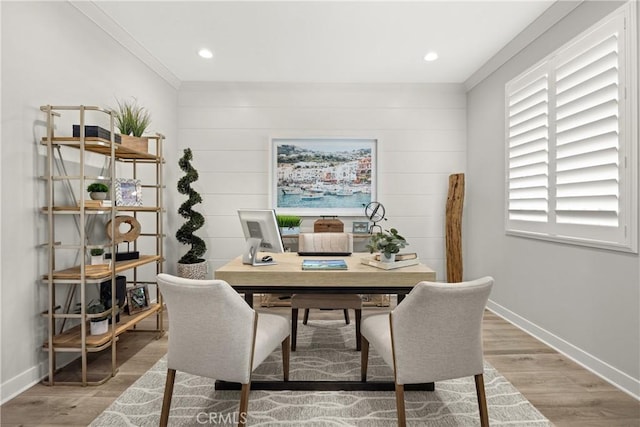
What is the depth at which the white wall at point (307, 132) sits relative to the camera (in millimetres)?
4574

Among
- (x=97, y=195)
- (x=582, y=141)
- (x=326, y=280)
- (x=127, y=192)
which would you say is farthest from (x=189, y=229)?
(x=582, y=141)

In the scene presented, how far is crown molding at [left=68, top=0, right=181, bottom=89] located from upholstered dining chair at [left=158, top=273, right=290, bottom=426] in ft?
7.78

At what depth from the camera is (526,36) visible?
3188 mm

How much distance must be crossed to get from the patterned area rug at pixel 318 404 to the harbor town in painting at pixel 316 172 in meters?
2.44

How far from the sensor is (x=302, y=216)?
459 centimetres

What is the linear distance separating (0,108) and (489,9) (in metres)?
3.43

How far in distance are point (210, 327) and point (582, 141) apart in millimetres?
2719

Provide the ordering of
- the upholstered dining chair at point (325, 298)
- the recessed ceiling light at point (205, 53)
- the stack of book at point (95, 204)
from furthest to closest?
the recessed ceiling light at point (205, 53)
the upholstered dining chair at point (325, 298)
the stack of book at point (95, 204)

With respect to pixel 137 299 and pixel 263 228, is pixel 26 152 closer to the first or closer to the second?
pixel 137 299

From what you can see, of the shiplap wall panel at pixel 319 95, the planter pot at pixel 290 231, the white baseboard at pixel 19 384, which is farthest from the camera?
the shiplap wall panel at pixel 319 95

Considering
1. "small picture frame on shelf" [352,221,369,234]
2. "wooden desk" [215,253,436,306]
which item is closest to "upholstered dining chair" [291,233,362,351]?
"wooden desk" [215,253,436,306]

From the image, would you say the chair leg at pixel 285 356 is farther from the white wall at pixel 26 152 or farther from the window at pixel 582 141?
the window at pixel 582 141

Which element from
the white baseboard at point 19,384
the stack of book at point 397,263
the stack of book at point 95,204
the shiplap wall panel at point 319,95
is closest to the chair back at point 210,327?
the stack of book at point 397,263

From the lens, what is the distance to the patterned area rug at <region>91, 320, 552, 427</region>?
1.88m
